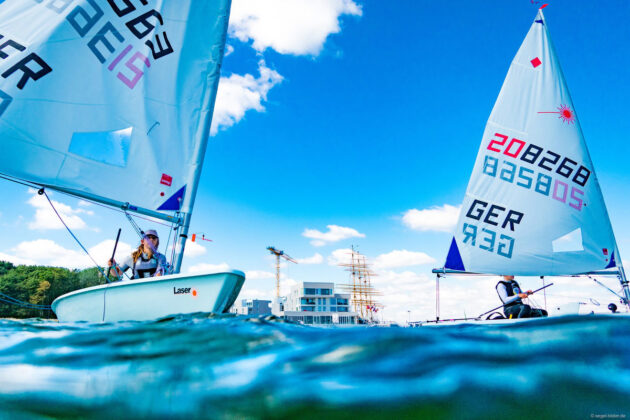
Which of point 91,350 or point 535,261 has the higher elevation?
point 535,261

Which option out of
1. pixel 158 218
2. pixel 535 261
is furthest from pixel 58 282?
pixel 535 261

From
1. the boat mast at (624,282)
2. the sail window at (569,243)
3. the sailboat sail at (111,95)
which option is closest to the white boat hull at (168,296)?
the sailboat sail at (111,95)

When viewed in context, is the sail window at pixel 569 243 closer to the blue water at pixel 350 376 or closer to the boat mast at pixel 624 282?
the boat mast at pixel 624 282

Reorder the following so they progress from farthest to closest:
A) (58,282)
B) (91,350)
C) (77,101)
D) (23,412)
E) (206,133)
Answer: (58,282) → (206,133) → (77,101) → (91,350) → (23,412)

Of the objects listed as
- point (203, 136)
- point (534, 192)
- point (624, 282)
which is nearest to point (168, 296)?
point (203, 136)

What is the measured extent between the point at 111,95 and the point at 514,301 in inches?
411

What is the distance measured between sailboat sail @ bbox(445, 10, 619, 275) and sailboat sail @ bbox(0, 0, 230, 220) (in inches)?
397

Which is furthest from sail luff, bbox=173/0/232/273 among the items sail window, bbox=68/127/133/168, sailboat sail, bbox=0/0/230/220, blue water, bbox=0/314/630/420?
blue water, bbox=0/314/630/420

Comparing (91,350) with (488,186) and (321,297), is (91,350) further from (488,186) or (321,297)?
(321,297)

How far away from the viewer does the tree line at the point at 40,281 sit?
1946 inches

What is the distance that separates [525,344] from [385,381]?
1079 mm

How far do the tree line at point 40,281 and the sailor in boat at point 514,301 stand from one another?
49.6 metres

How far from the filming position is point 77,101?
6934 mm

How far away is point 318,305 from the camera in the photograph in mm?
65875
